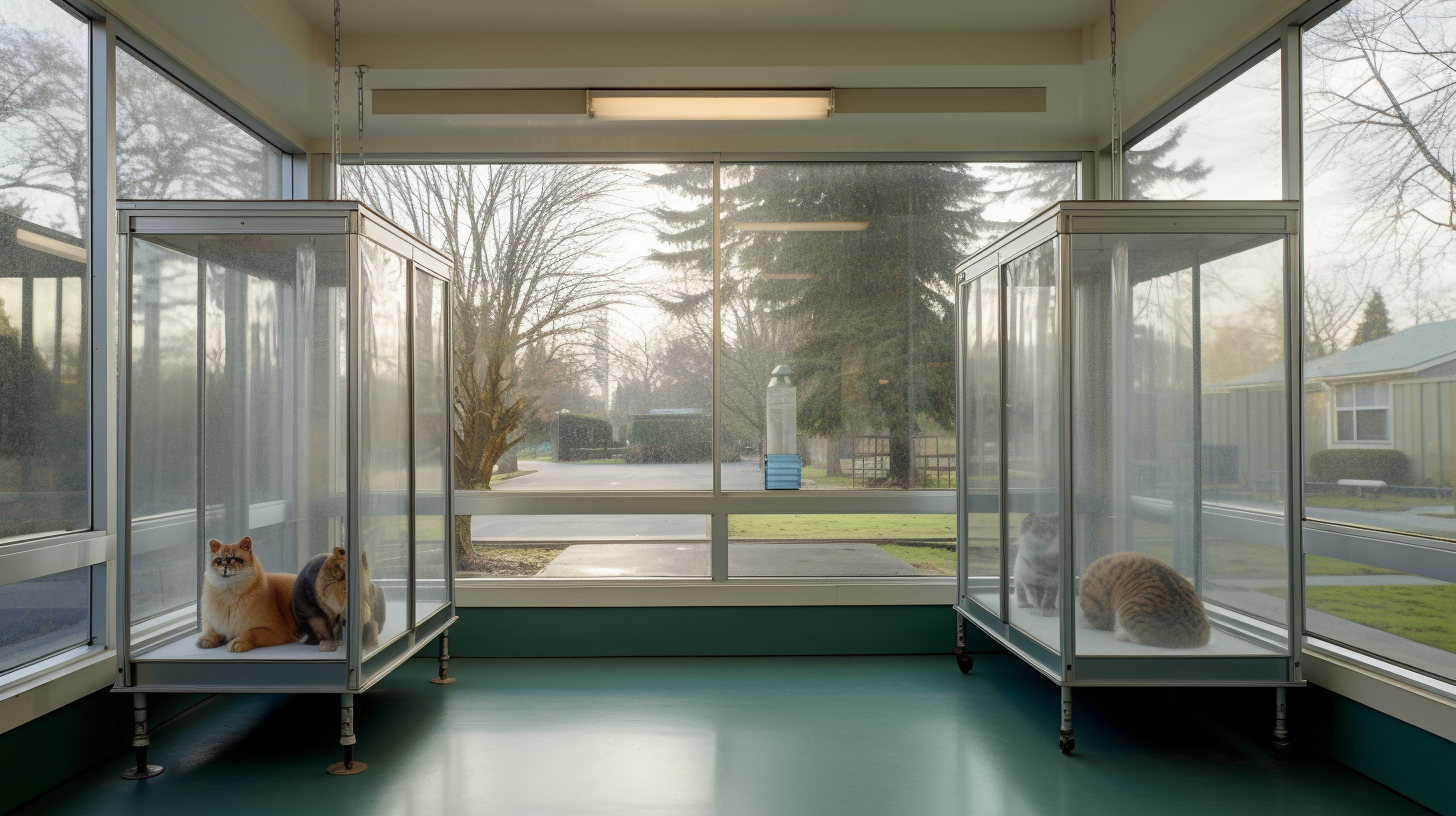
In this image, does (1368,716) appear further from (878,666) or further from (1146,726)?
(878,666)

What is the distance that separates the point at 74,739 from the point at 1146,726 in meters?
3.88

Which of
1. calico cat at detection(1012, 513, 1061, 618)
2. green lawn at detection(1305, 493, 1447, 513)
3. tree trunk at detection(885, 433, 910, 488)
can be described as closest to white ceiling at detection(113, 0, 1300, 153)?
tree trunk at detection(885, 433, 910, 488)

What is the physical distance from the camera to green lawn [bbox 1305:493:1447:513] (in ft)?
8.74

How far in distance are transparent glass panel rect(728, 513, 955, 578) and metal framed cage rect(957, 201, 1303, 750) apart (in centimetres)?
142

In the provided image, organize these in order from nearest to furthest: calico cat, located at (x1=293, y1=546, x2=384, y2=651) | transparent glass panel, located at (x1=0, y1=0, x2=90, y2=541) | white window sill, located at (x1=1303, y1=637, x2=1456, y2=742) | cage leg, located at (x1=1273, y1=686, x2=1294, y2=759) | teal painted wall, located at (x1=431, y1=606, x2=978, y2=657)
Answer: white window sill, located at (x1=1303, y1=637, x2=1456, y2=742) → transparent glass panel, located at (x1=0, y1=0, x2=90, y2=541) → calico cat, located at (x1=293, y1=546, x2=384, y2=651) → cage leg, located at (x1=1273, y1=686, x2=1294, y2=759) → teal painted wall, located at (x1=431, y1=606, x2=978, y2=657)

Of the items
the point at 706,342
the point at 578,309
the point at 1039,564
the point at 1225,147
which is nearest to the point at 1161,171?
the point at 1225,147

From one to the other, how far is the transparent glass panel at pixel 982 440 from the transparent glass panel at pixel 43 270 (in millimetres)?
3481

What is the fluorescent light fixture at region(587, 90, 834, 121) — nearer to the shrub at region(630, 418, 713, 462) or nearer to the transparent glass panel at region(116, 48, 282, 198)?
the shrub at region(630, 418, 713, 462)

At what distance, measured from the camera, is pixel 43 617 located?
2.80 meters

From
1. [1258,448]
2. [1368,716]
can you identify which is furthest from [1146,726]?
[1258,448]

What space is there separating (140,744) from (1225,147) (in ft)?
15.6

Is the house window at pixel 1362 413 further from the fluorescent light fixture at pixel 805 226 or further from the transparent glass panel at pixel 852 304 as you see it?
the fluorescent light fixture at pixel 805 226

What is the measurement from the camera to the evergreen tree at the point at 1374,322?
280 cm

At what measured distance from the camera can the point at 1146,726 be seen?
333cm
